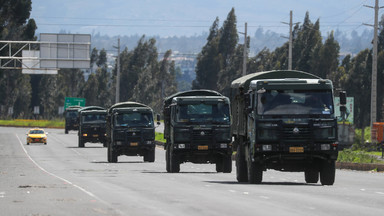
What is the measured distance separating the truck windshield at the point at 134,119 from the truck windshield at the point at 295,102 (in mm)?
20951

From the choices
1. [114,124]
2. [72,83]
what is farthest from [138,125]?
[72,83]

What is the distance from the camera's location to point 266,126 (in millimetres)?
26688

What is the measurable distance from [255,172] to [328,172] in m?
2.15

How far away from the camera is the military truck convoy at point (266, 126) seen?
26.8 meters

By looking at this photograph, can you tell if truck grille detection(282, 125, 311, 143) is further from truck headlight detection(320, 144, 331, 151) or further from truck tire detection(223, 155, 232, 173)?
truck tire detection(223, 155, 232, 173)

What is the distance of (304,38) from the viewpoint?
11650 centimetres

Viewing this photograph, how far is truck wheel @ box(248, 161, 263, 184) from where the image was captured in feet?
92.1

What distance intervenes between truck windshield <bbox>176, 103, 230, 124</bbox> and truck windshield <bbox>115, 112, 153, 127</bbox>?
36.4 feet

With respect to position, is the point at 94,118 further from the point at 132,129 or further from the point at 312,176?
Result: the point at 312,176

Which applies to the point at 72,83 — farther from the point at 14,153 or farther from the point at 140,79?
the point at 14,153

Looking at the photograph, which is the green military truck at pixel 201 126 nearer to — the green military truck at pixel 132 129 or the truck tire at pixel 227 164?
the truck tire at pixel 227 164

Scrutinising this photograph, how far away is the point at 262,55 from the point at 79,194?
120255 mm

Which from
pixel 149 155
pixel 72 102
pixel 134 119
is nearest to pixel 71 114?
pixel 72 102

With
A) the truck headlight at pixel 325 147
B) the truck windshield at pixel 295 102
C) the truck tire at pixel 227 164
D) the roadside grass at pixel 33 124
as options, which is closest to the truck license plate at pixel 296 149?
the truck headlight at pixel 325 147
